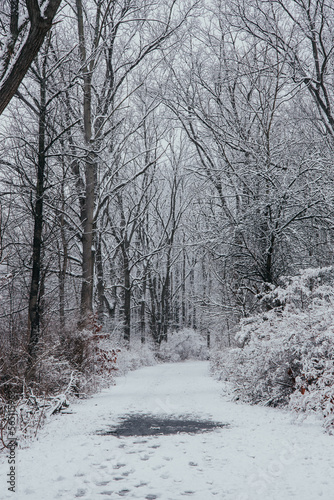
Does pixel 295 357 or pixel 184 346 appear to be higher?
pixel 295 357

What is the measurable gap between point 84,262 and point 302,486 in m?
10.6

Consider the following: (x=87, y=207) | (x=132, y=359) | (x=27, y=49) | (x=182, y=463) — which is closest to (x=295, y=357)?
(x=182, y=463)

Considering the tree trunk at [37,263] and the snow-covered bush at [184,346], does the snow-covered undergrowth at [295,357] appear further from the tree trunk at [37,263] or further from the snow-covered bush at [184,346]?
the snow-covered bush at [184,346]

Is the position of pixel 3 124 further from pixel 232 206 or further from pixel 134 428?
pixel 134 428

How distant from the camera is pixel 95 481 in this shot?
4.09 meters

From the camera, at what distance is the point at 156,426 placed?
6.90 metres

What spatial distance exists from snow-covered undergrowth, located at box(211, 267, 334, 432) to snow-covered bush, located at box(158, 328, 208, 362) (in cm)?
2045

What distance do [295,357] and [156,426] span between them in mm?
3070

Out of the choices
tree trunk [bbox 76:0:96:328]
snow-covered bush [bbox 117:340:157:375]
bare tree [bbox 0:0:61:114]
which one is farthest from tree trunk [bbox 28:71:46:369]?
snow-covered bush [bbox 117:340:157:375]

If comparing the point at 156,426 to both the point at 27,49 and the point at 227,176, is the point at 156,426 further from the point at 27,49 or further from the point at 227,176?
the point at 227,176

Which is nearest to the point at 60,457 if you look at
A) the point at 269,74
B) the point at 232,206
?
the point at 232,206

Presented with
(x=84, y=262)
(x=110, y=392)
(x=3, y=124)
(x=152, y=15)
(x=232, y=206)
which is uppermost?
(x=152, y=15)

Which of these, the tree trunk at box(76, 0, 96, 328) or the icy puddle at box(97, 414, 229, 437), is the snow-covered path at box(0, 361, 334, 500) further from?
the tree trunk at box(76, 0, 96, 328)

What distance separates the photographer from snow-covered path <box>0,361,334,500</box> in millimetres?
3814
